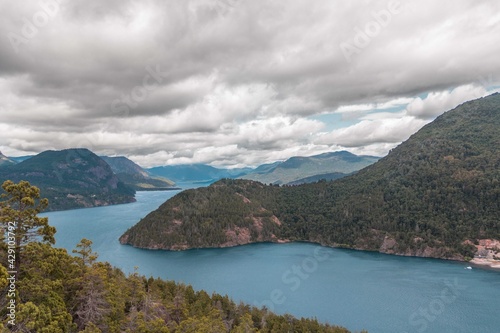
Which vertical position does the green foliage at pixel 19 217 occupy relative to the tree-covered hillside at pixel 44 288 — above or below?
above

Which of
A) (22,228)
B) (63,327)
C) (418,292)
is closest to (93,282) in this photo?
(63,327)

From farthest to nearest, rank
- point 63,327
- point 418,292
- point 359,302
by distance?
point 418,292
point 359,302
point 63,327

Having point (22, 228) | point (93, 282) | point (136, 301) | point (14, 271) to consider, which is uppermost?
point (22, 228)

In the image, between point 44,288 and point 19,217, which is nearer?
point 44,288

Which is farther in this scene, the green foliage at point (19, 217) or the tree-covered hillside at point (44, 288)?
the green foliage at point (19, 217)

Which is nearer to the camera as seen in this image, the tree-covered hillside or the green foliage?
the tree-covered hillside

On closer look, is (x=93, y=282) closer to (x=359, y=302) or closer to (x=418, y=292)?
(x=359, y=302)

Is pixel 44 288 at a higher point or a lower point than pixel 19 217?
lower

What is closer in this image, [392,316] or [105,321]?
[105,321]

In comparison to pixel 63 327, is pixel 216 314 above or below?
below

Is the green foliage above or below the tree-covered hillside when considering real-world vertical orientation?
above

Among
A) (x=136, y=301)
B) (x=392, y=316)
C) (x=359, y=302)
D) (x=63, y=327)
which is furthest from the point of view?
(x=359, y=302)
